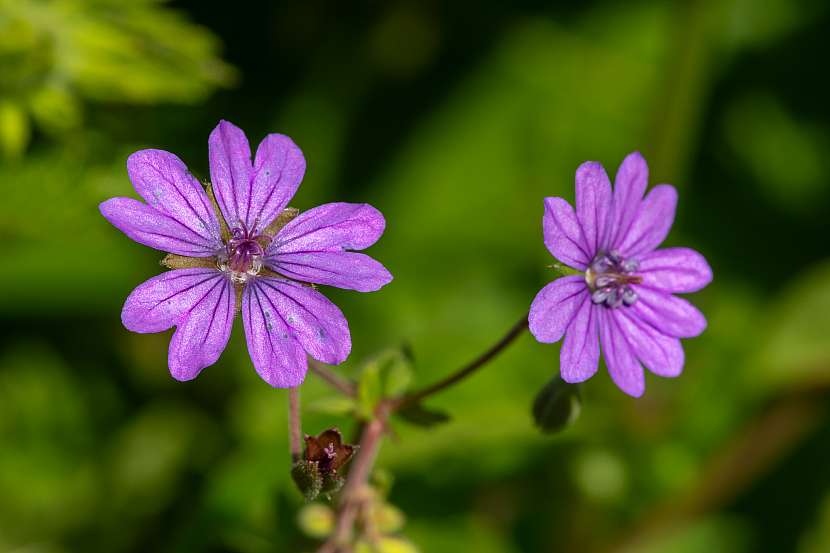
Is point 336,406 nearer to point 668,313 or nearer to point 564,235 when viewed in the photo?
point 564,235

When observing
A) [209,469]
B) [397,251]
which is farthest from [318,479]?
[397,251]

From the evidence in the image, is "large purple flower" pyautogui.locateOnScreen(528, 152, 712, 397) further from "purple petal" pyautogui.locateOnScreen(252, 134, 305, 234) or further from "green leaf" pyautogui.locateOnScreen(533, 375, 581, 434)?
"purple petal" pyautogui.locateOnScreen(252, 134, 305, 234)

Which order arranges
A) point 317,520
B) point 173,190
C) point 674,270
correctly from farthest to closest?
point 317,520
point 674,270
point 173,190

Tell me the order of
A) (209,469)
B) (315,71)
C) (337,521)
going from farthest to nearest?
(315,71), (209,469), (337,521)

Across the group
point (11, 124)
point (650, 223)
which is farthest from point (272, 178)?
point (11, 124)

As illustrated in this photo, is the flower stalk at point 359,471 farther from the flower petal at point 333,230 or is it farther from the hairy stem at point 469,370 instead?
the flower petal at point 333,230

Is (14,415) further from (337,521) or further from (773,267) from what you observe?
(773,267)

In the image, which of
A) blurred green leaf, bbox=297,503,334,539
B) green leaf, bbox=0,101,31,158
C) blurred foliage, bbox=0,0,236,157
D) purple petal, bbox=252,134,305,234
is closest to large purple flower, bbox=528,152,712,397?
purple petal, bbox=252,134,305,234
